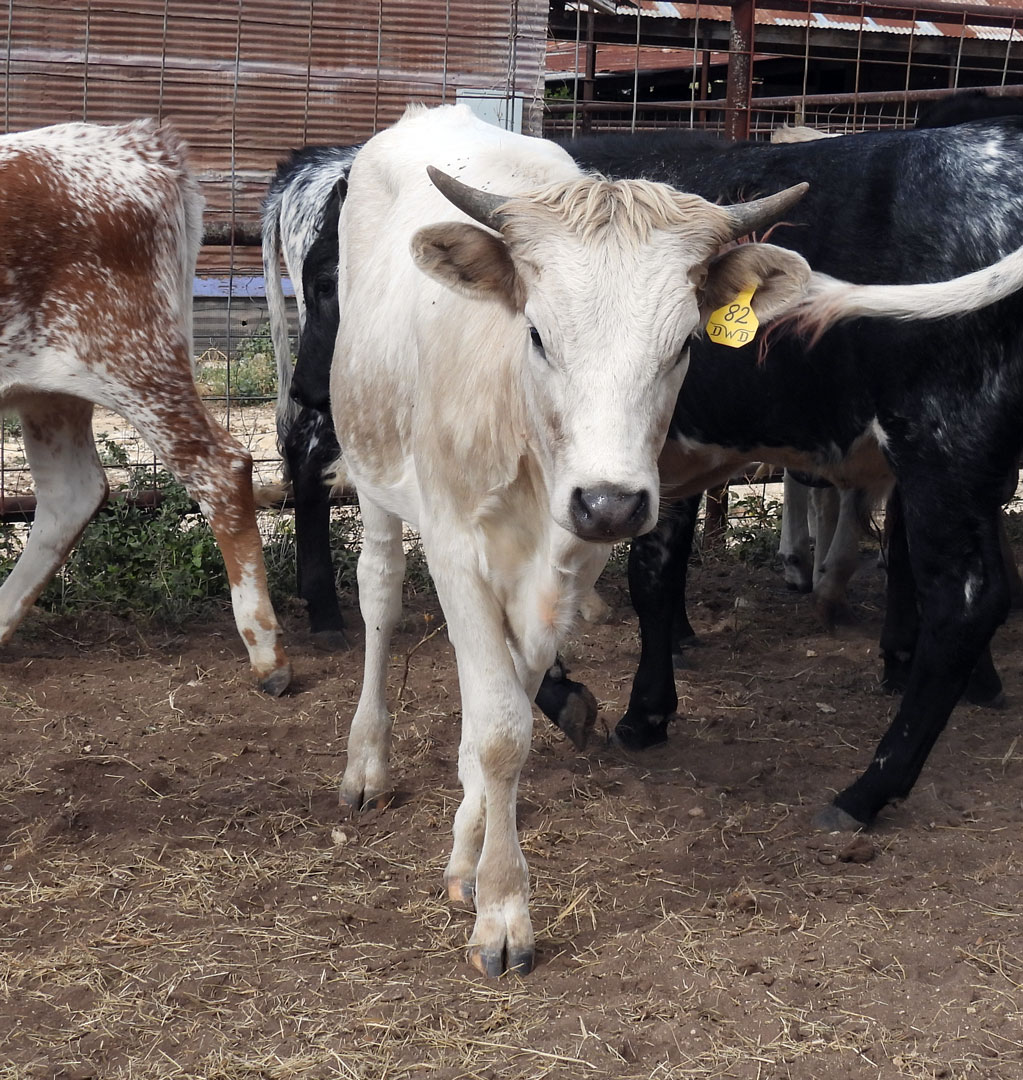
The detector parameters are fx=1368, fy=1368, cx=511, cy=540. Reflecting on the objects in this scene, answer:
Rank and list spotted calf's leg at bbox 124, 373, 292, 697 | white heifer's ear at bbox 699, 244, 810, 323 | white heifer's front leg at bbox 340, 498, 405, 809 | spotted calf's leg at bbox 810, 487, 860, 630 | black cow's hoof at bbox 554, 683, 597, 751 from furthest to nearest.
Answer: spotted calf's leg at bbox 810, 487, 860, 630 < spotted calf's leg at bbox 124, 373, 292, 697 < black cow's hoof at bbox 554, 683, 597, 751 < white heifer's front leg at bbox 340, 498, 405, 809 < white heifer's ear at bbox 699, 244, 810, 323

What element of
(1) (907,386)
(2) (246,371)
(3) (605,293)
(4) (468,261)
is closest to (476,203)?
(4) (468,261)

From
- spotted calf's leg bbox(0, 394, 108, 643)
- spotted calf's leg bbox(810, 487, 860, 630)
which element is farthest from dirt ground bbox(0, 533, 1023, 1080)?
spotted calf's leg bbox(810, 487, 860, 630)

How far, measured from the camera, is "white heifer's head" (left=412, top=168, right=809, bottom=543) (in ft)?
9.13

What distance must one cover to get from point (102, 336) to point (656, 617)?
2.26 metres

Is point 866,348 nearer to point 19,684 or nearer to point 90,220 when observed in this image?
point 90,220

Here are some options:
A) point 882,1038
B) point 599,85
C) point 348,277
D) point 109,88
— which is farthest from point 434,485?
point 599,85

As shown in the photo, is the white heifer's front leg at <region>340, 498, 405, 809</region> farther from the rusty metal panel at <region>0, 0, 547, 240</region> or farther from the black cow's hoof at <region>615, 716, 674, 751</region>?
the rusty metal panel at <region>0, 0, 547, 240</region>

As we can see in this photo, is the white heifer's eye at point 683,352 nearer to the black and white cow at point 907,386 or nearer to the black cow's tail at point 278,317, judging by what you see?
the black and white cow at point 907,386

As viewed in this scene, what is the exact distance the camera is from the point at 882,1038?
9.55 ft

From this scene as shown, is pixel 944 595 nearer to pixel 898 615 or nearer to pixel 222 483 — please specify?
pixel 898 615

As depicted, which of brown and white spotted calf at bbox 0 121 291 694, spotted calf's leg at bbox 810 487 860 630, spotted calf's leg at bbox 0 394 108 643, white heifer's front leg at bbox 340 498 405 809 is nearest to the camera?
white heifer's front leg at bbox 340 498 405 809

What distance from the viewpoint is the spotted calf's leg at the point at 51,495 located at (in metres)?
5.35

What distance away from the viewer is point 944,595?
380cm

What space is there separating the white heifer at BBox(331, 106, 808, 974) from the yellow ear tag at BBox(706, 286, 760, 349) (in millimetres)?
44
